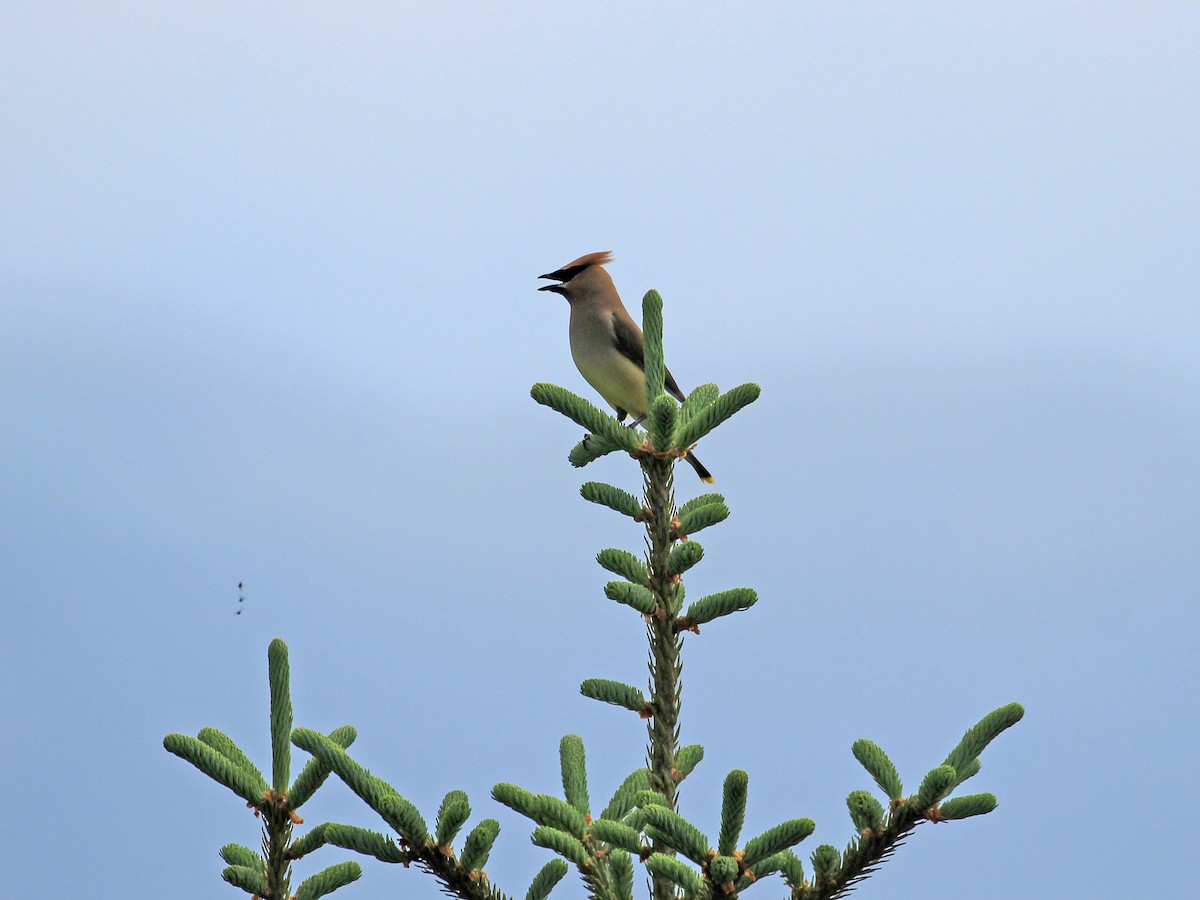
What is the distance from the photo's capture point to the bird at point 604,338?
6.98 metres

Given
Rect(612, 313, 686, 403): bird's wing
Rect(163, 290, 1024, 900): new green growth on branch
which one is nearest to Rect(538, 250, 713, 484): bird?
Rect(612, 313, 686, 403): bird's wing

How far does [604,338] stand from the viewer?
7.01 m

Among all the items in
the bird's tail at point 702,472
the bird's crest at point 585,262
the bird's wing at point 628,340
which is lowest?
A: the bird's tail at point 702,472

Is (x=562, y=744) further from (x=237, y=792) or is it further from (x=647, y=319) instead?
(x=647, y=319)

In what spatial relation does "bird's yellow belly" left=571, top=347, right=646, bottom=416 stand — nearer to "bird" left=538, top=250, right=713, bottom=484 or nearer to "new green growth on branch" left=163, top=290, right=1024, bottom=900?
"bird" left=538, top=250, right=713, bottom=484

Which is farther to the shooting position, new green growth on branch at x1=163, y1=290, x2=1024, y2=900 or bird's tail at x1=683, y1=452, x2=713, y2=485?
bird's tail at x1=683, y1=452, x2=713, y2=485

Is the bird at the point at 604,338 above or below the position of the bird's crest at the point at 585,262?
below

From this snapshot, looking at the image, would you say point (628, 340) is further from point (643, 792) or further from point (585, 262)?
point (643, 792)

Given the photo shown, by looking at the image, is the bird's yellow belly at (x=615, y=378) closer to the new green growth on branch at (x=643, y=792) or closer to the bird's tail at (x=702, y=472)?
the bird's tail at (x=702, y=472)

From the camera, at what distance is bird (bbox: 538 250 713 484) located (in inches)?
275

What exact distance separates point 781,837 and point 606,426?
1490 mm

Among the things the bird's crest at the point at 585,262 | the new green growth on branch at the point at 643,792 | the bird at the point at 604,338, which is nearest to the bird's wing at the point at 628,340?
the bird at the point at 604,338

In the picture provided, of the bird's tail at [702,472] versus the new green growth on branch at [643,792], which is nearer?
the new green growth on branch at [643,792]

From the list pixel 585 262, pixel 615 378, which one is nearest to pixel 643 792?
pixel 615 378
